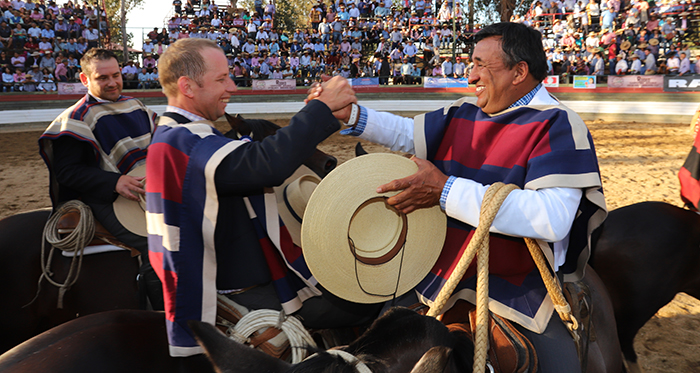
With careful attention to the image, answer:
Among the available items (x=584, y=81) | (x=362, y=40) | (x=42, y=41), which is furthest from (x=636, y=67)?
(x=42, y=41)

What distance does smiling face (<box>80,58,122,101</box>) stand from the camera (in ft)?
10.6

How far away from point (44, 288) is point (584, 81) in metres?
17.1

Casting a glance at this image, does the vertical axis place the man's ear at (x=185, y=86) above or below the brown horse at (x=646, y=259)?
above

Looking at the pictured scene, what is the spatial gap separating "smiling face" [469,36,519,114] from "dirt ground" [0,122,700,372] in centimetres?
266

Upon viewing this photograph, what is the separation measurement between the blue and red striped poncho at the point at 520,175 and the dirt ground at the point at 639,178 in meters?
2.29

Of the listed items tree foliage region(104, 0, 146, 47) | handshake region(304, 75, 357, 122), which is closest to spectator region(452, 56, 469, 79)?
handshake region(304, 75, 357, 122)

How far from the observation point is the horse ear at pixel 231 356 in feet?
4.07

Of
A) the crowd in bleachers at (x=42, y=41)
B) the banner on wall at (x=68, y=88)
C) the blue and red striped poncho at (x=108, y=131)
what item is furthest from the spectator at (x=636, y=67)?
the crowd in bleachers at (x=42, y=41)

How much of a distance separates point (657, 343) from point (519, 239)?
2.73m

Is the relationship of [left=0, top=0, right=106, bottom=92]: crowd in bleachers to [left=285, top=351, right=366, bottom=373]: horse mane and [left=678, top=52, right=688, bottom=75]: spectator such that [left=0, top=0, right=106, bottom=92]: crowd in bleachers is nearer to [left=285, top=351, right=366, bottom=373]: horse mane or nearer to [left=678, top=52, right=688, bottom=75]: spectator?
[left=285, top=351, right=366, bottom=373]: horse mane

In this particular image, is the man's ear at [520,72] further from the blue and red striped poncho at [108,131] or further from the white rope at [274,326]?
the blue and red striped poncho at [108,131]

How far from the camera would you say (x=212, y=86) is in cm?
176

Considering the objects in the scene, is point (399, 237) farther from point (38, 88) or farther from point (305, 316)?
point (38, 88)

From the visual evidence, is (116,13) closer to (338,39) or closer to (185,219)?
(338,39)
